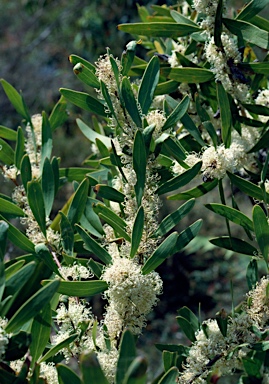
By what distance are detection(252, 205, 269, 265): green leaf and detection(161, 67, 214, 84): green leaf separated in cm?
28

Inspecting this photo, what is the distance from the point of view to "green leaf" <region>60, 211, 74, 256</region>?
0.75m

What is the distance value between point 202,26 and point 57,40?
660cm

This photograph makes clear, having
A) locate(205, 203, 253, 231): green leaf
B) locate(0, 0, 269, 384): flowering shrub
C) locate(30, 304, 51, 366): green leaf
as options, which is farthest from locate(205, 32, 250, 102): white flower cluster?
locate(30, 304, 51, 366): green leaf

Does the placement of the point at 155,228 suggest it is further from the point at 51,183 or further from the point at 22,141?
the point at 22,141

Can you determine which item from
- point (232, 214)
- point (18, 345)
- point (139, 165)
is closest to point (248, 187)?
point (232, 214)

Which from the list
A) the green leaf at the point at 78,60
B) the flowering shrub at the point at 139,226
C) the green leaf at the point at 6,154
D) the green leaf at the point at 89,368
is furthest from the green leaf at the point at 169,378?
the green leaf at the point at 6,154

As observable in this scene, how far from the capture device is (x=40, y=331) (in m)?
0.61

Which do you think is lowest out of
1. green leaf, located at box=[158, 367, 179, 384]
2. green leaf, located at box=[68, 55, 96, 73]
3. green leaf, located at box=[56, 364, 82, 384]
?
green leaf, located at box=[56, 364, 82, 384]

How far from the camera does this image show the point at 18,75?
25.3ft

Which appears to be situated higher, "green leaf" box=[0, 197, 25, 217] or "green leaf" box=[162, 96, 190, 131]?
"green leaf" box=[162, 96, 190, 131]

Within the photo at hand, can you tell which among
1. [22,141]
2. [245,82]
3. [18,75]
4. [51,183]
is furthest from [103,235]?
[18,75]

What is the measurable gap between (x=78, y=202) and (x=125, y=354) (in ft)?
1.10

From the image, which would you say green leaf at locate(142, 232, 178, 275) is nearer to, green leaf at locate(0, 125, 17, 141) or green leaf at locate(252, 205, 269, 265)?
green leaf at locate(252, 205, 269, 265)

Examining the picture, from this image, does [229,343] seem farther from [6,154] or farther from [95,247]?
[6,154]
